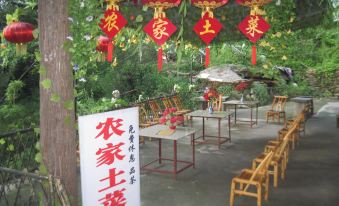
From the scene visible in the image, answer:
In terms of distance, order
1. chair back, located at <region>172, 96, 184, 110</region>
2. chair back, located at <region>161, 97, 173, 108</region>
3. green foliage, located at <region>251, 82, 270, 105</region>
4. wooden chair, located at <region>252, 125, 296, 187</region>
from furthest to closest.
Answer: green foliage, located at <region>251, 82, 270, 105</region> < chair back, located at <region>172, 96, 184, 110</region> < chair back, located at <region>161, 97, 173, 108</region> < wooden chair, located at <region>252, 125, 296, 187</region>

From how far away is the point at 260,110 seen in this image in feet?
51.2

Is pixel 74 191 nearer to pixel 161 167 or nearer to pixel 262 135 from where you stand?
Answer: pixel 161 167

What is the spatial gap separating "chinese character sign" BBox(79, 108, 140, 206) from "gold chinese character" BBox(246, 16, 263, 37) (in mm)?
2124

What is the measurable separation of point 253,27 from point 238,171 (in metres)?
3.23

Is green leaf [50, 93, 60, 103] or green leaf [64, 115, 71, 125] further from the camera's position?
green leaf [64, 115, 71, 125]

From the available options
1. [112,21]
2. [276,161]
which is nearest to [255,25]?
[112,21]

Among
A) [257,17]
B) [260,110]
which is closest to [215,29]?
[257,17]

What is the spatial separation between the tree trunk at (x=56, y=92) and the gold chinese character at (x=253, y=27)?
8.36ft

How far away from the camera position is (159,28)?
4.43 meters

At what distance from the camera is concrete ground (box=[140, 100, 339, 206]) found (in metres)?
5.54

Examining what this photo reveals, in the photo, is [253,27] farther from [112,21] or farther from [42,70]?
[42,70]

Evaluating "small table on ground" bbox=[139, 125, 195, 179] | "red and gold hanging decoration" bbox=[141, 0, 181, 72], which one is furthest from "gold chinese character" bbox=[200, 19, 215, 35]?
"small table on ground" bbox=[139, 125, 195, 179]

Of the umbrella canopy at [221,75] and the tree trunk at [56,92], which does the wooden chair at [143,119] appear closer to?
the umbrella canopy at [221,75]

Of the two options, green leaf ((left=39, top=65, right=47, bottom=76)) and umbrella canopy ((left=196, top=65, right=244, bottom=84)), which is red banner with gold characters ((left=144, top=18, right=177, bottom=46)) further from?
umbrella canopy ((left=196, top=65, right=244, bottom=84))
